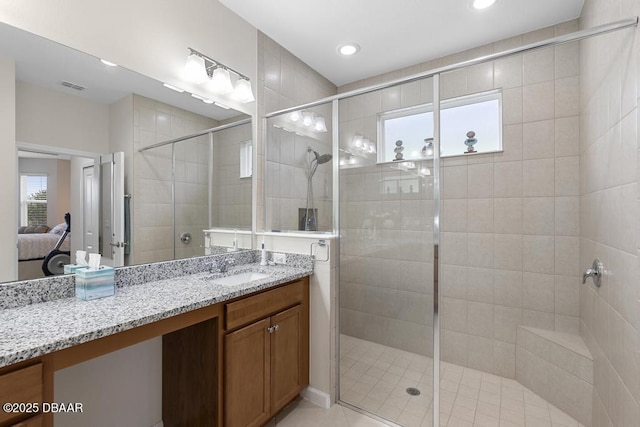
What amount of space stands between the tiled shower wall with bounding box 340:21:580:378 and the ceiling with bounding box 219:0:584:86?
0.67 ft

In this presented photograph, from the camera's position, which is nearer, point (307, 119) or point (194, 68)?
point (194, 68)

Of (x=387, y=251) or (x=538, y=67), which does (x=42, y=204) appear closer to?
(x=387, y=251)

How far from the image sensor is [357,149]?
7.43ft

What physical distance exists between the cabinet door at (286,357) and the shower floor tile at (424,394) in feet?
1.22

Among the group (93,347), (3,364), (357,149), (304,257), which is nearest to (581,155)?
(357,149)

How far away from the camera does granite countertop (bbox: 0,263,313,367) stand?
885 mm

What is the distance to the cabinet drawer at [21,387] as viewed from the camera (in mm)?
812

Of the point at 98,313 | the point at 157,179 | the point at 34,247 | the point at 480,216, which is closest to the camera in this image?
the point at 98,313

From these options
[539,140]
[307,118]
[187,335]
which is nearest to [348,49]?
[307,118]

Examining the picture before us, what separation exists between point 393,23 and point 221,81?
136cm

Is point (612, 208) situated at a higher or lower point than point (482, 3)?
lower

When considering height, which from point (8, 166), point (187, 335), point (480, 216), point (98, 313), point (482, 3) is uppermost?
point (482, 3)

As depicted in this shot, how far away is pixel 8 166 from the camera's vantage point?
121 cm

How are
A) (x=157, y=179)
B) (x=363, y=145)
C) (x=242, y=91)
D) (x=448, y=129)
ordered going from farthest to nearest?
(x=448, y=129)
(x=363, y=145)
(x=242, y=91)
(x=157, y=179)
